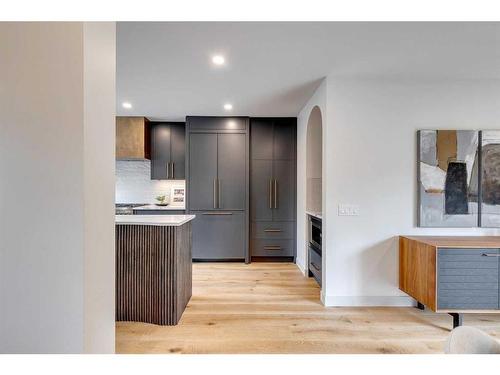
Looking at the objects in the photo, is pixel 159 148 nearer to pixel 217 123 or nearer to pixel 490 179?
pixel 217 123

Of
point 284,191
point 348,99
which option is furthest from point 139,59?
point 284,191

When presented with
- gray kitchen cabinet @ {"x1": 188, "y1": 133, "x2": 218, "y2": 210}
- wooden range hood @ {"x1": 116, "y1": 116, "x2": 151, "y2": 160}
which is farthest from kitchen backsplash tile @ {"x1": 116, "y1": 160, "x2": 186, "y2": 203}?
gray kitchen cabinet @ {"x1": 188, "y1": 133, "x2": 218, "y2": 210}

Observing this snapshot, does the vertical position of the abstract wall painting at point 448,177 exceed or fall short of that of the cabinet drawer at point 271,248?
it exceeds it

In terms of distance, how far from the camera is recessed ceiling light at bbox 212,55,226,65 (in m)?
2.63

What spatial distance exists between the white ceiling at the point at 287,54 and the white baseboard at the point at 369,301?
2.30m

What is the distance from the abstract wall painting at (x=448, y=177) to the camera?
3047 millimetres

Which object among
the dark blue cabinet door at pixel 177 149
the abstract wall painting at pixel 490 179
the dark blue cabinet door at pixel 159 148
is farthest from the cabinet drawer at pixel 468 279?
the dark blue cabinet door at pixel 159 148

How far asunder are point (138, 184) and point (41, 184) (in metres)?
4.59

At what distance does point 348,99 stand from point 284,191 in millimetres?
2146

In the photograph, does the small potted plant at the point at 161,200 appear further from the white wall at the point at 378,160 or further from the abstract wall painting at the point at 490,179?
the abstract wall painting at the point at 490,179

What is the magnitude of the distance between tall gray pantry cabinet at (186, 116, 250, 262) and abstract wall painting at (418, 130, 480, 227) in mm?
2606

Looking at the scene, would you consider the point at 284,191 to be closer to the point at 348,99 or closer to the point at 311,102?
the point at 311,102
